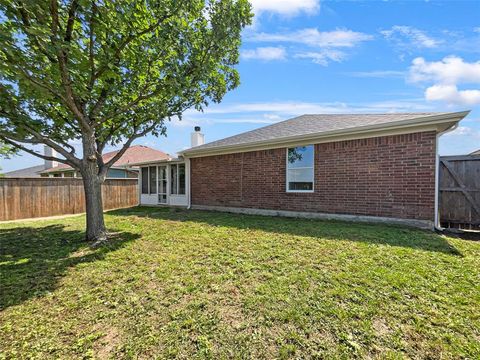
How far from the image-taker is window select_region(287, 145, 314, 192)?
338 inches

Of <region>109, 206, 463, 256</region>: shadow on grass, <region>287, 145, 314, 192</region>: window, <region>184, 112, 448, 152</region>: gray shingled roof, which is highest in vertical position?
<region>184, 112, 448, 152</region>: gray shingled roof

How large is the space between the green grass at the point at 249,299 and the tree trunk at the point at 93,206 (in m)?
0.67

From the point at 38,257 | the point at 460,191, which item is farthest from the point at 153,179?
the point at 460,191

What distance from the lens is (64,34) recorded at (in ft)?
14.6

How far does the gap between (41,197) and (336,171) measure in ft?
42.6

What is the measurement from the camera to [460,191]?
6.34 meters

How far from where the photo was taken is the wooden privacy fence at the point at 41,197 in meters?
10.2

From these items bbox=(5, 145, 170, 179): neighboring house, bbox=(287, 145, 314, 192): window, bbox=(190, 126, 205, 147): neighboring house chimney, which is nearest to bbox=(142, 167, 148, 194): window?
bbox=(190, 126, 205, 147): neighboring house chimney

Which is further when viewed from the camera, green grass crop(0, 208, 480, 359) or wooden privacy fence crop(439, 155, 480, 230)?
wooden privacy fence crop(439, 155, 480, 230)

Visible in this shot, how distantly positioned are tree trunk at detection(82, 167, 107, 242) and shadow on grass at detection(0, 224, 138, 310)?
0.32 m

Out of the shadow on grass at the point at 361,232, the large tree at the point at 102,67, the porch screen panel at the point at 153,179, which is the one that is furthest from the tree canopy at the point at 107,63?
the porch screen panel at the point at 153,179

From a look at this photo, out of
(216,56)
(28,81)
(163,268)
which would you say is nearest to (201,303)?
(163,268)

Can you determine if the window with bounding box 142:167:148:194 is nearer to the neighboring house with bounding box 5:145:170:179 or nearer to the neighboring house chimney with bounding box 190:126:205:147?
the neighboring house chimney with bounding box 190:126:205:147

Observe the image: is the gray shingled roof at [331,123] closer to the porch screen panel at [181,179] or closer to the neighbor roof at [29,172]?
the porch screen panel at [181,179]
